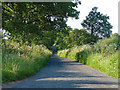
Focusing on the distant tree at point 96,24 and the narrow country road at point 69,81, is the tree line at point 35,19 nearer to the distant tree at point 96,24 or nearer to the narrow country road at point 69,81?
the narrow country road at point 69,81

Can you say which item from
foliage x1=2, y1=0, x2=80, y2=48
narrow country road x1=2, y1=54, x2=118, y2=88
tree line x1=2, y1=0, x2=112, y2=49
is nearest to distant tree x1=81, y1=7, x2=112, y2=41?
tree line x1=2, y1=0, x2=112, y2=49

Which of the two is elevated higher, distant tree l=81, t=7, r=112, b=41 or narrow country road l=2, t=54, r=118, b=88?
distant tree l=81, t=7, r=112, b=41

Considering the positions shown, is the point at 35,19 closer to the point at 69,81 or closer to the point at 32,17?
the point at 32,17

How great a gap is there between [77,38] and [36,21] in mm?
19673

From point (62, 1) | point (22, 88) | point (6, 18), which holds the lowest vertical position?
point (22, 88)

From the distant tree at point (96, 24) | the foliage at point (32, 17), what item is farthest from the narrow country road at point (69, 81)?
the distant tree at point (96, 24)

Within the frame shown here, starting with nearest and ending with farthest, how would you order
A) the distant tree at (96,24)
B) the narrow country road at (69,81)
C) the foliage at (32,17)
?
the narrow country road at (69,81) → the foliage at (32,17) → the distant tree at (96,24)

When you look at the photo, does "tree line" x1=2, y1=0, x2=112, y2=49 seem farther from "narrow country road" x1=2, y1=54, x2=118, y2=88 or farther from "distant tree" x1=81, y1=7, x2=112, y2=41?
"distant tree" x1=81, y1=7, x2=112, y2=41

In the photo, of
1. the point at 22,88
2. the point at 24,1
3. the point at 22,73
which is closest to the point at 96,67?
the point at 22,73

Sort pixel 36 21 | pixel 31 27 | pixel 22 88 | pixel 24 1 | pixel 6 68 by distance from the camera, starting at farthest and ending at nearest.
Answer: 1. pixel 36 21
2. pixel 31 27
3. pixel 24 1
4. pixel 6 68
5. pixel 22 88

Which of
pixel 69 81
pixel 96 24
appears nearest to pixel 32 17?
pixel 69 81

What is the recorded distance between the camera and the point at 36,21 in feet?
64.7

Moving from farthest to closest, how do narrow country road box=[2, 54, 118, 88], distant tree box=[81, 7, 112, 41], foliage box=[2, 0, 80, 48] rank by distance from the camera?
distant tree box=[81, 7, 112, 41] < foliage box=[2, 0, 80, 48] < narrow country road box=[2, 54, 118, 88]

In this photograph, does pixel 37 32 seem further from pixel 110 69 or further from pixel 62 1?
pixel 110 69
